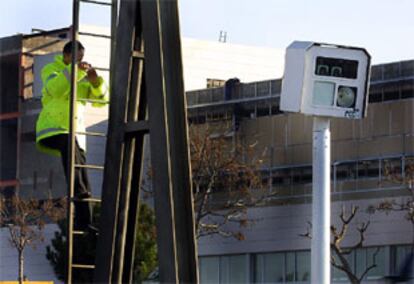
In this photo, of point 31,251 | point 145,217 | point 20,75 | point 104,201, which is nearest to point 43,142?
point 104,201

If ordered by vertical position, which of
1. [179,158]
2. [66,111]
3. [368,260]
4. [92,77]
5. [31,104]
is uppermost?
[31,104]

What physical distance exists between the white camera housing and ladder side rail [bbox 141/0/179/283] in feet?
2.64

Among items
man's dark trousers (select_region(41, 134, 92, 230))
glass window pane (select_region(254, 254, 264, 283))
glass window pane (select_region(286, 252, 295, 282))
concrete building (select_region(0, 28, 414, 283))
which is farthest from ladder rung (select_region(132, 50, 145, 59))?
glass window pane (select_region(254, 254, 264, 283))

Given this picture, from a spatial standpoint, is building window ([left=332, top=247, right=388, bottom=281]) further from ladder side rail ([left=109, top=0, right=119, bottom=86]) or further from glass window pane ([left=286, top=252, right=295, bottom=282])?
ladder side rail ([left=109, top=0, right=119, bottom=86])

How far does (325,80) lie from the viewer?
28.4 ft

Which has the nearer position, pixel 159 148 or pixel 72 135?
pixel 159 148

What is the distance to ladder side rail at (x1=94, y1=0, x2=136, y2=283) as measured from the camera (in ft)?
30.3

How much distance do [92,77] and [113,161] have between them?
122 centimetres

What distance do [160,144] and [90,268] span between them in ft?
5.99

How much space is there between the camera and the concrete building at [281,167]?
5412 cm

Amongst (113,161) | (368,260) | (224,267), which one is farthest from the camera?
(224,267)

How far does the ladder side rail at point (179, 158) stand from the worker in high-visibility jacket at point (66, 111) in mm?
1537

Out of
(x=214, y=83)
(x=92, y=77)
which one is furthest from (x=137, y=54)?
(x=214, y=83)

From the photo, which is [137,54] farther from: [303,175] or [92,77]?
[303,175]
